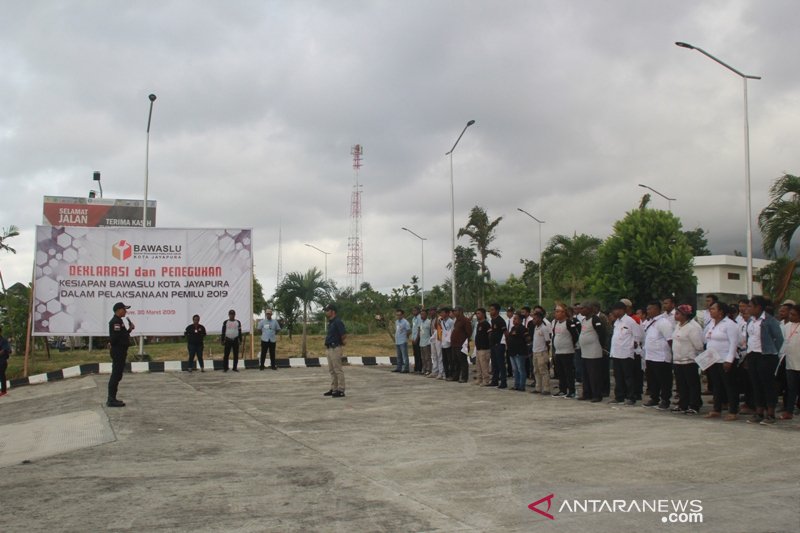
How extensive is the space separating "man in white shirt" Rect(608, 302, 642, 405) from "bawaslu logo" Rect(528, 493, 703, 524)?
23.6 feet

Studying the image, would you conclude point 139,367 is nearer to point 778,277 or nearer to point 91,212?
point 778,277

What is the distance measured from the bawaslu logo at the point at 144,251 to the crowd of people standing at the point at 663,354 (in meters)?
10.8

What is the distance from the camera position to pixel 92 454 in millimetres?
8281

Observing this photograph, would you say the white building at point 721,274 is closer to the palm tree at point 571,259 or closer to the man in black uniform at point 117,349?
the palm tree at point 571,259

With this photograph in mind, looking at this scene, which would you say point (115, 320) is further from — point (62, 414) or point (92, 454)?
point (92, 454)

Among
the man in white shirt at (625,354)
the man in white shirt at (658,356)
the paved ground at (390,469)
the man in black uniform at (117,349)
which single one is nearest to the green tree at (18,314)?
the man in black uniform at (117,349)

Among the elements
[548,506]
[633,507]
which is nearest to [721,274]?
[633,507]

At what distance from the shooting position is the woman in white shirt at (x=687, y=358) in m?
11.4

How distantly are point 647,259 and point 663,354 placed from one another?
15.8 metres

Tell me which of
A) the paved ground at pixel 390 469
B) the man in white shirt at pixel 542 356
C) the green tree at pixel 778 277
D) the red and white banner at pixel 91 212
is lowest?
the paved ground at pixel 390 469

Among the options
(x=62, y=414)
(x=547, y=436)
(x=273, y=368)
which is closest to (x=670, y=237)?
(x=273, y=368)

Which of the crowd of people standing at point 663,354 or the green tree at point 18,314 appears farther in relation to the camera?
the green tree at point 18,314

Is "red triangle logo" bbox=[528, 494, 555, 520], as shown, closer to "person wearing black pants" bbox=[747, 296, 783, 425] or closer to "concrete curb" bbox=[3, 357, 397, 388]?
"person wearing black pants" bbox=[747, 296, 783, 425]

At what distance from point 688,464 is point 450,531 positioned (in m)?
3.37
